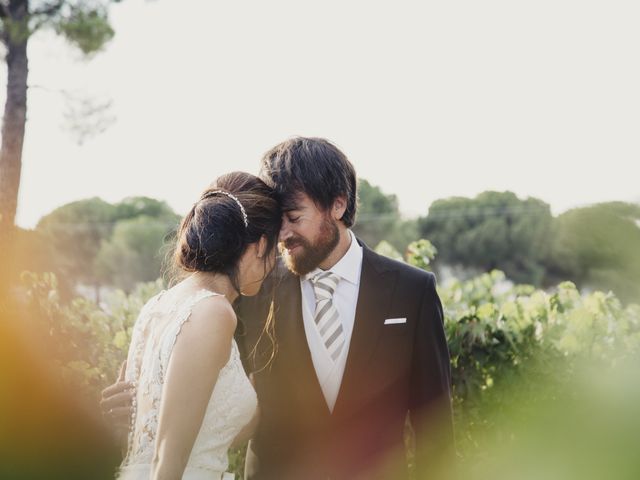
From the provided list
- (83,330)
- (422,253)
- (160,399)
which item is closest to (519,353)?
(422,253)

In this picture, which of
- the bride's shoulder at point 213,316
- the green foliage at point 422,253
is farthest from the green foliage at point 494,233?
the bride's shoulder at point 213,316

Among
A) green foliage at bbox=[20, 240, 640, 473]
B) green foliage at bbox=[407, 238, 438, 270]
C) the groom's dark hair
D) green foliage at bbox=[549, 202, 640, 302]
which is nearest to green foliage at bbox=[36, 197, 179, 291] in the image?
green foliage at bbox=[549, 202, 640, 302]

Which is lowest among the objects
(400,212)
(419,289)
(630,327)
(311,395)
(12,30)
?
(400,212)

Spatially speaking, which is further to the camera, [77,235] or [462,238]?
[77,235]

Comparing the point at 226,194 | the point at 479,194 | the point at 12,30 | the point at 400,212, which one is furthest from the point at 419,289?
the point at 479,194

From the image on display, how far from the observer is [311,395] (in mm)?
3271

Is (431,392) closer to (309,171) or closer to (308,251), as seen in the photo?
(308,251)

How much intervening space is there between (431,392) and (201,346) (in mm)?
1094

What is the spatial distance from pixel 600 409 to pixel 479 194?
5200 cm

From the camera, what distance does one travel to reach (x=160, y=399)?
9.12ft

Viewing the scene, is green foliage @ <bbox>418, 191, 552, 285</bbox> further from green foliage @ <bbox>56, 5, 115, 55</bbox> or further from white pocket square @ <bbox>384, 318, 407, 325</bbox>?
white pocket square @ <bbox>384, 318, 407, 325</bbox>

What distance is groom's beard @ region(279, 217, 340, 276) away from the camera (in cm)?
338

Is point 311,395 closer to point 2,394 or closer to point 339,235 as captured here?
point 339,235

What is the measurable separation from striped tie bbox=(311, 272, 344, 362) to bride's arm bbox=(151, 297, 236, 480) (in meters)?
0.85
